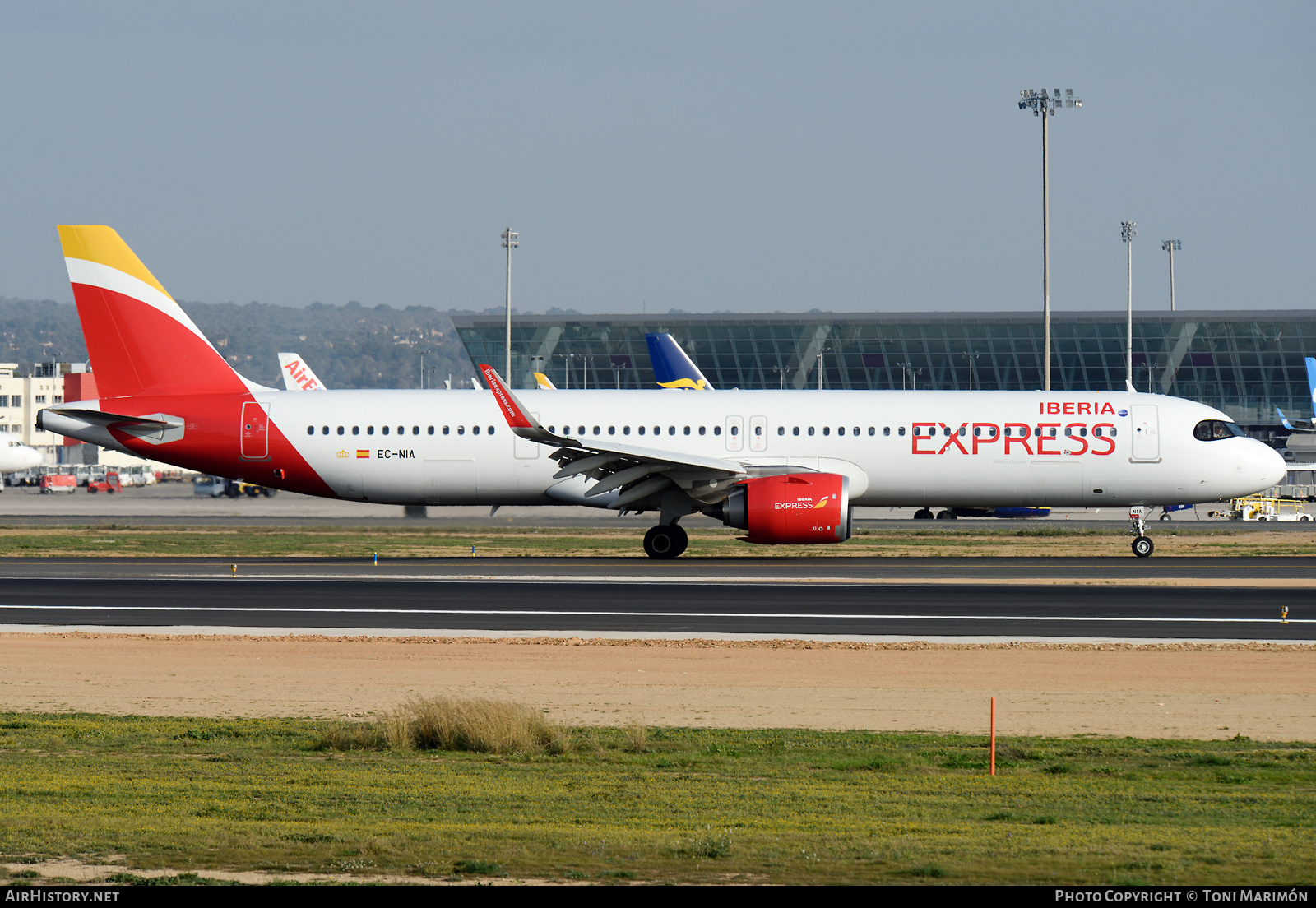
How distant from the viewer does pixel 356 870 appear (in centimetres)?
802

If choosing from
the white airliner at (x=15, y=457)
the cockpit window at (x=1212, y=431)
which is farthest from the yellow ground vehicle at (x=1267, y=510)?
the white airliner at (x=15, y=457)

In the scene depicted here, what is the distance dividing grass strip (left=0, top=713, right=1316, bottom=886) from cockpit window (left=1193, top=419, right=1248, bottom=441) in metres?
22.9

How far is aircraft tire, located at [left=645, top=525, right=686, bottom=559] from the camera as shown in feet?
109

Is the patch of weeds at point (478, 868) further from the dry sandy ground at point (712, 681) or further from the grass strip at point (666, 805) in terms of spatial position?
the dry sandy ground at point (712, 681)

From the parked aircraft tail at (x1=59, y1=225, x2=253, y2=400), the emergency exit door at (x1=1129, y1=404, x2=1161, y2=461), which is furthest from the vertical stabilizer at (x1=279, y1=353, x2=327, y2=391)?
the emergency exit door at (x1=1129, y1=404, x2=1161, y2=461)

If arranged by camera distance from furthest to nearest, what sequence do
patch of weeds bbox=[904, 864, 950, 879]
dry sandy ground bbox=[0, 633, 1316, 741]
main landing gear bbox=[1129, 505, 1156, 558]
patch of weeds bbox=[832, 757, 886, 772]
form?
main landing gear bbox=[1129, 505, 1156, 558] < dry sandy ground bbox=[0, 633, 1316, 741] < patch of weeds bbox=[832, 757, 886, 772] < patch of weeds bbox=[904, 864, 950, 879]

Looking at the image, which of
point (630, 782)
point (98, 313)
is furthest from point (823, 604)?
point (98, 313)

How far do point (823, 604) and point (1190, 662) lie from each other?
295 inches

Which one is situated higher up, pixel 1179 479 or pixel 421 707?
pixel 1179 479

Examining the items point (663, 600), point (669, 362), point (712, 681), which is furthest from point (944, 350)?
point (712, 681)

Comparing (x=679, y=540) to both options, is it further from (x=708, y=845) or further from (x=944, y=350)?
(x=944, y=350)

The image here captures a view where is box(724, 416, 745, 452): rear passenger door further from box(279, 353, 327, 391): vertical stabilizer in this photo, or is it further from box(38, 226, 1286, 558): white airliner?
box(279, 353, 327, 391): vertical stabilizer
